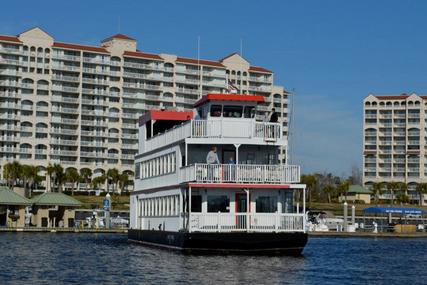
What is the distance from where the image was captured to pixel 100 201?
156 metres

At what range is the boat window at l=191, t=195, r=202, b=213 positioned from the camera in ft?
149

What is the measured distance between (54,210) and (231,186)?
51054 mm

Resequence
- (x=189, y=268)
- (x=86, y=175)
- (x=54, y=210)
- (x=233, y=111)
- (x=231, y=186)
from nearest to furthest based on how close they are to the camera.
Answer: (x=189, y=268) → (x=231, y=186) → (x=233, y=111) → (x=54, y=210) → (x=86, y=175)

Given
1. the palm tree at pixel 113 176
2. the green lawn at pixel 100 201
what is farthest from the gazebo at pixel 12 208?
the palm tree at pixel 113 176

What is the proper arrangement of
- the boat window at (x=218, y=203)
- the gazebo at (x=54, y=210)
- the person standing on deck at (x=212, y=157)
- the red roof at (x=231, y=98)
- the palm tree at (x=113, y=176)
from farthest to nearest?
the palm tree at (x=113, y=176) < the gazebo at (x=54, y=210) < the red roof at (x=231, y=98) < the boat window at (x=218, y=203) < the person standing on deck at (x=212, y=157)

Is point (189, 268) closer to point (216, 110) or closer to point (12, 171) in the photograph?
point (216, 110)

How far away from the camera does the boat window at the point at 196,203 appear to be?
45375 millimetres

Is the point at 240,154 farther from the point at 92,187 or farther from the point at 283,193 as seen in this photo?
the point at 92,187

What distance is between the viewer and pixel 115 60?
7530 inches

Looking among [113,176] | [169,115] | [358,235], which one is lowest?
[358,235]

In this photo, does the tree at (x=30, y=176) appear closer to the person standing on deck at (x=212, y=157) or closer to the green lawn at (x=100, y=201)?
the green lawn at (x=100, y=201)

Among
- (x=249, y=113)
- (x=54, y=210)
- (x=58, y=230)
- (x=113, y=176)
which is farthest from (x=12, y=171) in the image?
(x=249, y=113)

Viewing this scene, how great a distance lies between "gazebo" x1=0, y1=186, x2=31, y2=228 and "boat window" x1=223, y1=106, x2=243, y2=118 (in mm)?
41821

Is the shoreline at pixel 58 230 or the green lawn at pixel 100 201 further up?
the green lawn at pixel 100 201
